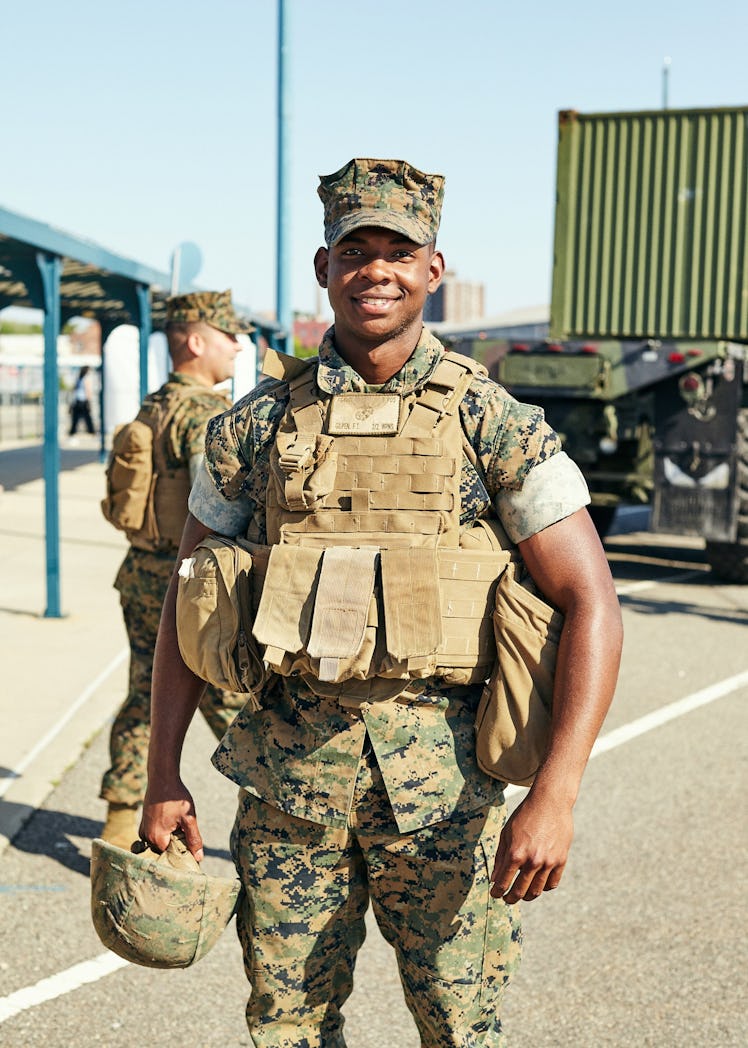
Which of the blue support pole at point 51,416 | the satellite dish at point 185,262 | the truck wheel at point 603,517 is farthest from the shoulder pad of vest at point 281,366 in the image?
the truck wheel at point 603,517

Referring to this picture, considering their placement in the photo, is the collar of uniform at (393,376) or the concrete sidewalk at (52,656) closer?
the collar of uniform at (393,376)

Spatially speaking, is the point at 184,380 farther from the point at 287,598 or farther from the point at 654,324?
the point at 654,324

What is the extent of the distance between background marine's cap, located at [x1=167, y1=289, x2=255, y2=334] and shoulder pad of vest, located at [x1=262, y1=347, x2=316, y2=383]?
6.67 ft

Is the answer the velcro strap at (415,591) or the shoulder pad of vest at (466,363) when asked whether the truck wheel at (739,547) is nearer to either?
the shoulder pad of vest at (466,363)

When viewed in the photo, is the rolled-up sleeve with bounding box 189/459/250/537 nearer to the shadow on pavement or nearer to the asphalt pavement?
the asphalt pavement

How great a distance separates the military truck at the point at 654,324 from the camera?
30.3 feet

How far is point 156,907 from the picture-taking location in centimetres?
220

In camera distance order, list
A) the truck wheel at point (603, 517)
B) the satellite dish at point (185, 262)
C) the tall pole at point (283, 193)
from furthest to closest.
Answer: the tall pole at point (283, 193), the truck wheel at point (603, 517), the satellite dish at point (185, 262)

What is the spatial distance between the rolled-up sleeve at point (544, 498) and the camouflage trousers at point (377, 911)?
503 mm

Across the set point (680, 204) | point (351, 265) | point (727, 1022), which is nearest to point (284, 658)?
point (351, 265)

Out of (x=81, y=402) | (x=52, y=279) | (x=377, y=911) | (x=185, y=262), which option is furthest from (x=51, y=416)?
(x=81, y=402)

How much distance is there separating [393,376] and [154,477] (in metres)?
2.14

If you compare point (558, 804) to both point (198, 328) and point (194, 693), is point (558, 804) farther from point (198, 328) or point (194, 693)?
point (198, 328)

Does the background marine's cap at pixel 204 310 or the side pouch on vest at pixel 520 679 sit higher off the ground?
the background marine's cap at pixel 204 310
